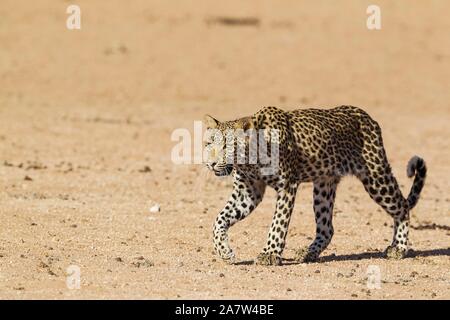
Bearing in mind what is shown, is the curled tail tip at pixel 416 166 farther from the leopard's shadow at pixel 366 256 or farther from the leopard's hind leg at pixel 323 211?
the leopard's hind leg at pixel 323 211

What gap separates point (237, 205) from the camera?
36.3ft

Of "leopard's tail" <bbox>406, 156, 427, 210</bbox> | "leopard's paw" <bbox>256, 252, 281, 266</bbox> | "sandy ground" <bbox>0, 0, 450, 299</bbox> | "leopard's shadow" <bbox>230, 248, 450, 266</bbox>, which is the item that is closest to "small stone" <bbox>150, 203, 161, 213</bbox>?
"sandy ground" <bbox>0, 0, 450, 299</bbox>

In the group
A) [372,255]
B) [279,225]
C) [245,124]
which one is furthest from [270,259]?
[372,255]

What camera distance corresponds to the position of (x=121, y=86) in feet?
83.8

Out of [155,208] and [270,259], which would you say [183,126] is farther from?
[270,259]

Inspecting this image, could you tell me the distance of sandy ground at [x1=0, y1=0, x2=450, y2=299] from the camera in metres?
10.5

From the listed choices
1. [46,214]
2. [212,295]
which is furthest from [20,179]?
[212,295]

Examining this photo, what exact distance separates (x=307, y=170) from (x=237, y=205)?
2.42ft

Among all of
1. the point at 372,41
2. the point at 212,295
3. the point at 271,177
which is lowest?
the point at 212,295

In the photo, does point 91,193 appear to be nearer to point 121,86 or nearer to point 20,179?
point 20,179

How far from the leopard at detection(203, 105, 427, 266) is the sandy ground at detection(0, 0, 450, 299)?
24 cm

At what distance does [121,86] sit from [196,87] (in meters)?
1.63

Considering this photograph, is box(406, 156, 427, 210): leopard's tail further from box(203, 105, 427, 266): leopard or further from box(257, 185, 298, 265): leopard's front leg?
box(257, 185, 298, 265): leopard's front leg
